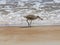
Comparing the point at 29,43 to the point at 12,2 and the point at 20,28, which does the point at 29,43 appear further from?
the point at 12,2

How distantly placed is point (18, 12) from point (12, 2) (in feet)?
0.68

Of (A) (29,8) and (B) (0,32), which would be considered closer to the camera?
(B) (0,32)

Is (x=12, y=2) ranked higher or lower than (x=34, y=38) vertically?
higher

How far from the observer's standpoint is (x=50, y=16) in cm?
147

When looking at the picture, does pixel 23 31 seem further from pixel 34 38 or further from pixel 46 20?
pixel 46 20

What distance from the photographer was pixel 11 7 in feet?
5.30

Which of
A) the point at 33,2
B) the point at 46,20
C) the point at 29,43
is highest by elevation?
the point at 33,2

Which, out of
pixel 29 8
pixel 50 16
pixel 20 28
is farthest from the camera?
pixel 29 8

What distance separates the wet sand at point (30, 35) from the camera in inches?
49.8

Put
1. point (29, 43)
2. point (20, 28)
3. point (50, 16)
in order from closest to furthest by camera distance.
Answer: point (29, 43) < point (20, 28) < point (50, 16)

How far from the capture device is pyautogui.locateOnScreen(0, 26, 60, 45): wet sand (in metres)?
1.26

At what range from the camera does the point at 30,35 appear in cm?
131

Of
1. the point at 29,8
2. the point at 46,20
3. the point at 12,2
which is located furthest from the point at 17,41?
the point at 12,2

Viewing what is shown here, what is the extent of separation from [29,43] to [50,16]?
346 mm
